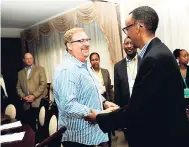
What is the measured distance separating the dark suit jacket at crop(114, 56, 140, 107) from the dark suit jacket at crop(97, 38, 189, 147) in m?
1.86

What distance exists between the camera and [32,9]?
5906 millimetres

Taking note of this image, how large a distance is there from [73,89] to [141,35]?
0.59m

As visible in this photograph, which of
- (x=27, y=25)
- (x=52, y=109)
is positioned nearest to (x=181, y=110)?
(x=52, y=109)

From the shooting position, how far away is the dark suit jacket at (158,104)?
1.43 m

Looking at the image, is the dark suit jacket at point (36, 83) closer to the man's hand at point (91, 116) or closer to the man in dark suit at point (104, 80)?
the man in dark suit at point (104, 80)

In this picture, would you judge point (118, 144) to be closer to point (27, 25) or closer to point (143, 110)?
point (143, 110)

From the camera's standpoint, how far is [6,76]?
25.7ft

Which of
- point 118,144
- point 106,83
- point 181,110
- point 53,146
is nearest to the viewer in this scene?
point 53,146

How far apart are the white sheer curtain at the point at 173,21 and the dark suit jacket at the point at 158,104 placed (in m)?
3.40

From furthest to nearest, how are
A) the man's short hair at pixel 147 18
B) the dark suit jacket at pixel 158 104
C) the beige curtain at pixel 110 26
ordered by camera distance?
the beige curtain at pixel 110 26 < the man's short hair at pixel 147 18 < the dark suit jacket at pixel 158 104

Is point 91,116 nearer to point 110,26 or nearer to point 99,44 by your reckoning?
point 110,26

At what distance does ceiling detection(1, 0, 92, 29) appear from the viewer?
547cm

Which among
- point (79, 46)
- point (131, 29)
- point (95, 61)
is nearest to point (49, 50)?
point (95, 61)

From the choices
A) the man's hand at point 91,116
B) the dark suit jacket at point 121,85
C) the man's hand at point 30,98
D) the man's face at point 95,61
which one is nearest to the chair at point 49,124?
the man's hand at point 91,116
